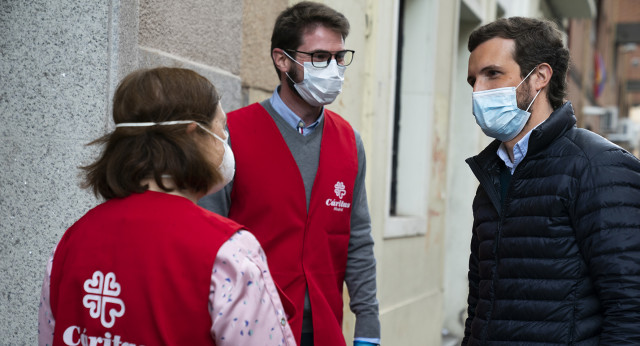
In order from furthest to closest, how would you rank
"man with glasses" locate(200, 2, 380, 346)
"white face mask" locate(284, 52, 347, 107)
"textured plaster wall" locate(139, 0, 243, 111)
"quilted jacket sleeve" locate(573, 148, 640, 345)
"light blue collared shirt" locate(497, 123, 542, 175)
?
1. "textured plaster wall" locate(139, 0, 243, 111)
2. "white face mask" locate(284, 52, 347, 107)
3. "man with glasses" locate(200, 2, 380, 346)
4. "light blue collared shirt" locate(497, 123, 542, 175)
5. "quilted jacket sleeve" locate(573, 148, 640, 345)

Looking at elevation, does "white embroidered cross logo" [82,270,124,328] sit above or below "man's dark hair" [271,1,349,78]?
below

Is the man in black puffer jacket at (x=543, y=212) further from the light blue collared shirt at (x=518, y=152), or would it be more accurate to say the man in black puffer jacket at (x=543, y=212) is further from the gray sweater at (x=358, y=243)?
the gray sweater at (x=358, y=243)

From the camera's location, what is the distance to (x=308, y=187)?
3043mm

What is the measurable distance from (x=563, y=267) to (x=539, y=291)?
0.11 meters

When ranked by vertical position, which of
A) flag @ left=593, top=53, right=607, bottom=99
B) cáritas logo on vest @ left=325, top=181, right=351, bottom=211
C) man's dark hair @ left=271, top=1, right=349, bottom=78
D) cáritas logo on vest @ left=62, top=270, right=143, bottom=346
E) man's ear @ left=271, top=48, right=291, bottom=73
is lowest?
cáritas logo on vest @ left=62, top=270, right=143, bottom=346

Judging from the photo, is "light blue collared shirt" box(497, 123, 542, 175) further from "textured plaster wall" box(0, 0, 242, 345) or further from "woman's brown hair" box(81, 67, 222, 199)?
"textured plaster wall" box(0, 0, 242, 345)

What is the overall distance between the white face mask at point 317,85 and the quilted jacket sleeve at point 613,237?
1.19 meters

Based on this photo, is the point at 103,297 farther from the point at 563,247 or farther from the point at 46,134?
the point at 46,134

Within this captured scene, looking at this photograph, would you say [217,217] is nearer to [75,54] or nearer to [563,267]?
[563,267]

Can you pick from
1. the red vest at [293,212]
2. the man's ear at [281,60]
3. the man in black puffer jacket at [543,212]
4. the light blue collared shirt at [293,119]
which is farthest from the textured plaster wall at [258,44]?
the man in black puffer jacket at [543,212]

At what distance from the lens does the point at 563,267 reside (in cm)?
237

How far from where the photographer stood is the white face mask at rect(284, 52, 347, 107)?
3178 mm

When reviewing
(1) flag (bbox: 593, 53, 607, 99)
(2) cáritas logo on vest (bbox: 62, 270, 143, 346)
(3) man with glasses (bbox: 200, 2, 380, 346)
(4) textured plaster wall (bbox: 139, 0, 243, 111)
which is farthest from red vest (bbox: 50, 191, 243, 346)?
(1) flag (bbox: 593, 53, 607, 99)

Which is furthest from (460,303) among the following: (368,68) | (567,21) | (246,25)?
(567,21)
